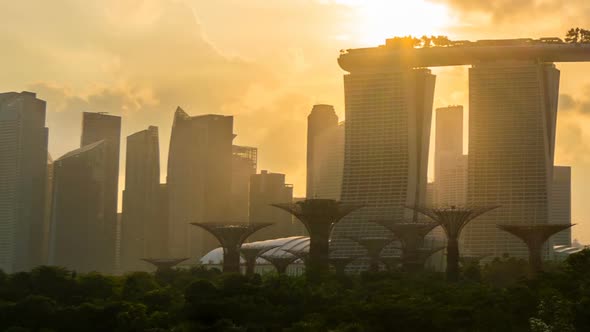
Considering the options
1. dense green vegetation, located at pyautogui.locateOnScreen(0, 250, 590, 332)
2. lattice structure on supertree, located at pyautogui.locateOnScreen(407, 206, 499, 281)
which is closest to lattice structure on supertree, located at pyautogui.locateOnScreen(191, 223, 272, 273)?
lattice structure on supertree, located at pyautogui.locateOnScreen(407, 206, 499, 281)

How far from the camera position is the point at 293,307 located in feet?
394

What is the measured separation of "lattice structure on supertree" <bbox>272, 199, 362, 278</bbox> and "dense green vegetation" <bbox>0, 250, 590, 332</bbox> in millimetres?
36584

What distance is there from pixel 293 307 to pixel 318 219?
186ft

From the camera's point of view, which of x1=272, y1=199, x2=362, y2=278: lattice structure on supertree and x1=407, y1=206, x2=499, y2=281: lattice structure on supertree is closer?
x1=407, y1=206, x2=499, y2=281: lattice structure on supertree

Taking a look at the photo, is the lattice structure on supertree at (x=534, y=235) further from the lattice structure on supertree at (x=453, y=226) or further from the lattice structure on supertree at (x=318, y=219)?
the lattice structure on supertree at (x=318, y=219)

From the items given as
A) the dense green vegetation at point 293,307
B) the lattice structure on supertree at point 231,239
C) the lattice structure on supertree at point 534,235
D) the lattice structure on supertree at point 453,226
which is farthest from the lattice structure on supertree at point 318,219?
the dense green vegetation at point 293,307

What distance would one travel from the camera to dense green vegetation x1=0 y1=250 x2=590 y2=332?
356ft

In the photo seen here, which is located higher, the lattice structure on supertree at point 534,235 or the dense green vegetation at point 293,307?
the lattice structure on supertree at point 534,235

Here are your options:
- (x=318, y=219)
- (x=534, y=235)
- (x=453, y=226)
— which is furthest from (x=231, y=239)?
(x=534, y=235)

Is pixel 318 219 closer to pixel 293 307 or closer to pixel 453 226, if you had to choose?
pixel 453 226

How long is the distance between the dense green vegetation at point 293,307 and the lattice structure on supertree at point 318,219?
36584 millimetres

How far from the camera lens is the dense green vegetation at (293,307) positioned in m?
108

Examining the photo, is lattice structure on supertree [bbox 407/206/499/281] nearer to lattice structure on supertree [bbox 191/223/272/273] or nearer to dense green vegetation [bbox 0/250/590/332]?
dense green vegetation [bbox 0/250/590/332]

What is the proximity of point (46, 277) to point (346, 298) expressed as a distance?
39764mm
